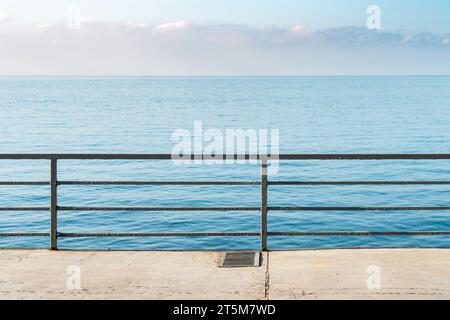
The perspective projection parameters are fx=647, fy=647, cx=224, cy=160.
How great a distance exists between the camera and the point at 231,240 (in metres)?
20.7

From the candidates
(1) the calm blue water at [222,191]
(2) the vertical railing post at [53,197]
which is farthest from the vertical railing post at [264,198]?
(1) the calm blue water at [222,191]

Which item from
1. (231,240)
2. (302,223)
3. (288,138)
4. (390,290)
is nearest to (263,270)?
(390,290)

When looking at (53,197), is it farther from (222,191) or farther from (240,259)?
(222,191)

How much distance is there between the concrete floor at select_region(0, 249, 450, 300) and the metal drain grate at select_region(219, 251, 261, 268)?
109 mm

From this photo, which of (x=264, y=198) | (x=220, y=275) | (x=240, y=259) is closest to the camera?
(x=220, y=275)

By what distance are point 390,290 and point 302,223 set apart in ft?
54.7

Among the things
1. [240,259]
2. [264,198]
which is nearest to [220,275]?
[240,259]

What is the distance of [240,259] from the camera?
24.6 feet

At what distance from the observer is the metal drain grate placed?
23.6 ft

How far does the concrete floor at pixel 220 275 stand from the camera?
20.0 ft

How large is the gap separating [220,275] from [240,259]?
2.56 feet

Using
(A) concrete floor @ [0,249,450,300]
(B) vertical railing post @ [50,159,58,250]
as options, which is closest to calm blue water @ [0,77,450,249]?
(B) vertical railing post @ [50,159,58,250]

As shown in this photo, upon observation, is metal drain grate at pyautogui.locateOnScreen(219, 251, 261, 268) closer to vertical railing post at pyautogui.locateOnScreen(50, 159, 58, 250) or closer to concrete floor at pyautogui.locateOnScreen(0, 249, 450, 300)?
concrete floor at pyautogui.locateOnScreen(0, 249, 450, 300)
